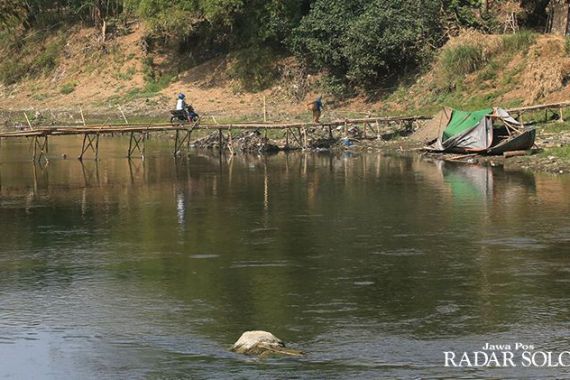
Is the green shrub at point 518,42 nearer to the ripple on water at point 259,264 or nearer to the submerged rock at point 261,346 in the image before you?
the ripple on water at point 259,264

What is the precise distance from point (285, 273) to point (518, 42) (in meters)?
28.5

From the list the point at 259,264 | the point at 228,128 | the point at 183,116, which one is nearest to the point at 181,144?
the point at 183,116

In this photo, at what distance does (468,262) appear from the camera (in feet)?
61.7

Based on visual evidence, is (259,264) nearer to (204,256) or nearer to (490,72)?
(204,256)

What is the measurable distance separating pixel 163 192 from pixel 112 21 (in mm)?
39032

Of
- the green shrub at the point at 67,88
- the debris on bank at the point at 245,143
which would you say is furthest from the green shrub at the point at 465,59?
the green shrub at the point at 67,88

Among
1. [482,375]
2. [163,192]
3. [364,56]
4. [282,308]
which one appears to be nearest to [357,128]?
[364,56]

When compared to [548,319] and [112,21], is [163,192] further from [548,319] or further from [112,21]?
[112,21]

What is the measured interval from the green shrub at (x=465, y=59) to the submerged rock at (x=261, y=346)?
106 feet

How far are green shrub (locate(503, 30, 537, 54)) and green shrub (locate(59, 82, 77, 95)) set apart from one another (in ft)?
90.9

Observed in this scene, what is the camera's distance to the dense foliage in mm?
46500

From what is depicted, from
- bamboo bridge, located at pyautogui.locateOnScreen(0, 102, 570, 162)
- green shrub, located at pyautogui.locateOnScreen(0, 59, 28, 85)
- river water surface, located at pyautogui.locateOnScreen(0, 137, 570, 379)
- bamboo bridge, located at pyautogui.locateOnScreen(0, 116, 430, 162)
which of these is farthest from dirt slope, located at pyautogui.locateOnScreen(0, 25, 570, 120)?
river water surface, located at pyautogui.locateOnScreen(0, 137, 570, 379)

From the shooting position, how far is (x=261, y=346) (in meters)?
13.5

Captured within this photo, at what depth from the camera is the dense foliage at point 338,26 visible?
46.5 metres
